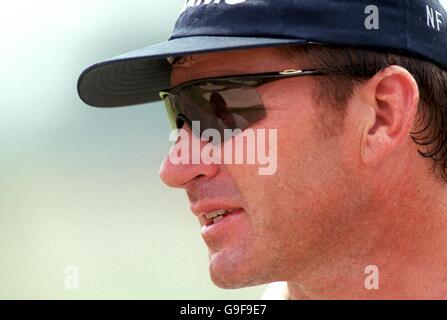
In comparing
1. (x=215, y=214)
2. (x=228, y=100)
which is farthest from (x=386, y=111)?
(x=215, y=214)

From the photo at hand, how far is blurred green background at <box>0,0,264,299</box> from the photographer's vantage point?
4.73 meters

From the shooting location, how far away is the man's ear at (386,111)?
78.0 inches

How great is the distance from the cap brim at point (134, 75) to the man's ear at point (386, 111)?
24 centimetres

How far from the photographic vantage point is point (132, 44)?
5.97m

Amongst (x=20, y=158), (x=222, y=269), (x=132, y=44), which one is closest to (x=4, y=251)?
(x=20, y=158)

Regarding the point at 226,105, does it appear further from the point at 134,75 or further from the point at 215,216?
the point at 134,75

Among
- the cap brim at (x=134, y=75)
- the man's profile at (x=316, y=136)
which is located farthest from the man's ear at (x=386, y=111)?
the cap brim at (x=134, y=75)

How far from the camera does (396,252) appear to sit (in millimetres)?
2102

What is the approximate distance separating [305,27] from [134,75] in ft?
2.22

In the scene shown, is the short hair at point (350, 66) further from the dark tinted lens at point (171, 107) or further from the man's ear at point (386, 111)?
the dark tinted lens at point (171, 107)

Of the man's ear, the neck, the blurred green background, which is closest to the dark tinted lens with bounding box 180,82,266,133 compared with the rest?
the man's ear

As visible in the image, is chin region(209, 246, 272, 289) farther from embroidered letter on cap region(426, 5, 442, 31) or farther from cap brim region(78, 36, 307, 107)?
embroidered letter on cap region(426, 5, 442, 31)
